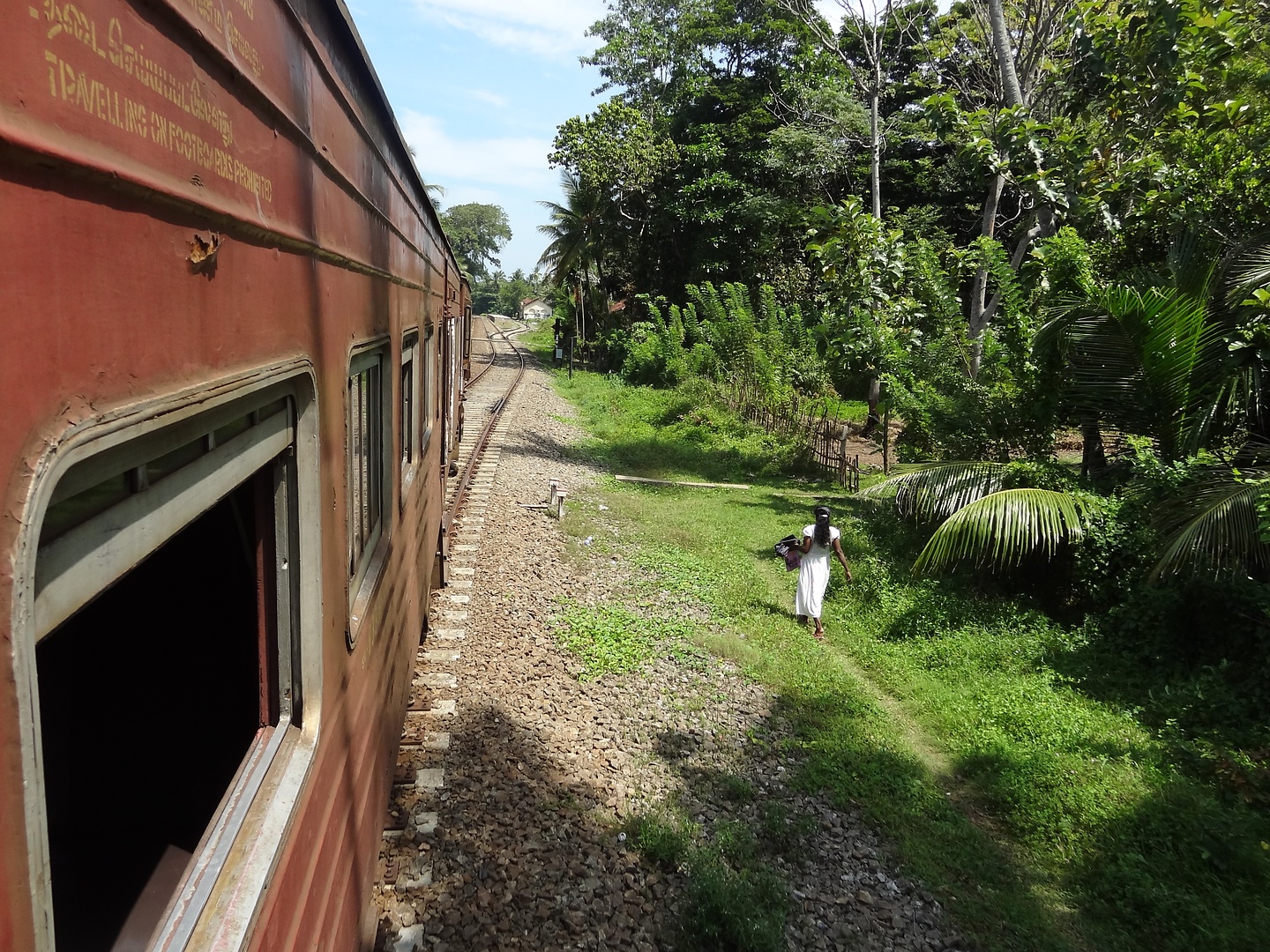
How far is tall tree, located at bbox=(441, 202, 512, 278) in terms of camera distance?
305 feet

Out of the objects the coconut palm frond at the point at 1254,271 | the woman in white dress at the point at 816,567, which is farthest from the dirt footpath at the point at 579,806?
the coconut palm frond at the point at 1254,271

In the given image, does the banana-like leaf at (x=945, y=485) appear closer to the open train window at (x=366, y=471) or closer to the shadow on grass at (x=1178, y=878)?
the shadow on grass at (x=1178, y=878)

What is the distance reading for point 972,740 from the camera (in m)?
5.40

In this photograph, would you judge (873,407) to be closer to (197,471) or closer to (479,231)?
(197,471)

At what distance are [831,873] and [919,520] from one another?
18.3ft

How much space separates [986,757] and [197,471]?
5.24 metres

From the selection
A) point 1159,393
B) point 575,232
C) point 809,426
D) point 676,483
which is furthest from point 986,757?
point 575,232

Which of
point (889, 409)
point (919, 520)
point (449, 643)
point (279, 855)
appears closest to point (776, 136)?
point (889, 409)

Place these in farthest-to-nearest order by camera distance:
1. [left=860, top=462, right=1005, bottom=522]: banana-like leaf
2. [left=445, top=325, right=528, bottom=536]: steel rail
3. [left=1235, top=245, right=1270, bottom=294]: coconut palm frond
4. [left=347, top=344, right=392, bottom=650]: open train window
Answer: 1. [left=445, top=325, right=528, bottom=536]: steel rail
2. [left=860, top=462, right=1005, bottom=522]: banana-like leaf
3. [left=1235, top=245, right=1270, bottom=294]: coconut palm frond
4. [left=347, top=344, right=392, bottom=650]: open train window

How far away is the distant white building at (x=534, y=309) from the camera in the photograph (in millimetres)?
88688

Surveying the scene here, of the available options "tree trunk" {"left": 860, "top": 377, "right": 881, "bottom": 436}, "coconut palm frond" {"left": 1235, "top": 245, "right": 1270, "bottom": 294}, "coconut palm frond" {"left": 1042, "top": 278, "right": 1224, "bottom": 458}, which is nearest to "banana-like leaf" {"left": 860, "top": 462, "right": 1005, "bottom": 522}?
"coconut palm frond" {"left": 1042, "top": 278, "right": 1224, "bottom": 458}

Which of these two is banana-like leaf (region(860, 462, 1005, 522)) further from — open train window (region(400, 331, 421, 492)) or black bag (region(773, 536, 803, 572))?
open train window (region(400, 331, 421, 492))

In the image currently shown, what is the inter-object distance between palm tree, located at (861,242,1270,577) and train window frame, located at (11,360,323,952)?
5952 mm

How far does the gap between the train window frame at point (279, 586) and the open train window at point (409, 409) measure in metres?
2.19
